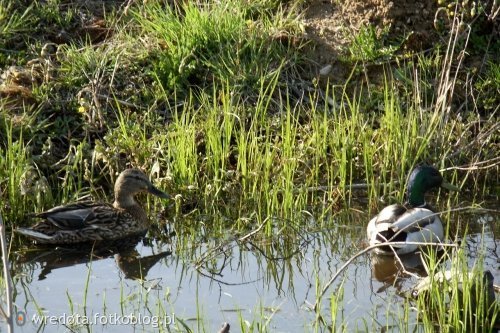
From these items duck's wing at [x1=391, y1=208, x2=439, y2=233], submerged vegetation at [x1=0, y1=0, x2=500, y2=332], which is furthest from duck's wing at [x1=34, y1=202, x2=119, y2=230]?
duck's wing at [x1=391, y1=208, x2=439, y2=233]

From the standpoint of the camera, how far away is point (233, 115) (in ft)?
27.8

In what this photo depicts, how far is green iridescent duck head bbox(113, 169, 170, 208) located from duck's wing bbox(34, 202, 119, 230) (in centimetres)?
15

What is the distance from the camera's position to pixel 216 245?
24.4 ft

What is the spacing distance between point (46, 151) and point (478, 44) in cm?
365

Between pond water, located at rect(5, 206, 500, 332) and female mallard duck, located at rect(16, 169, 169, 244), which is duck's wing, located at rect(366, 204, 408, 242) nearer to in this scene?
pond water, located at rect(5, 206, 500, 332)

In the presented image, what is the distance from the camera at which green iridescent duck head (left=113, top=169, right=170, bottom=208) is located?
26.2 ft

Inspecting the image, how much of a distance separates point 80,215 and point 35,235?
15.7 inches

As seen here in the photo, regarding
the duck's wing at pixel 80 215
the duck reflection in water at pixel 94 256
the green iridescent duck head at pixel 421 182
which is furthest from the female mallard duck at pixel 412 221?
the duck's wing at pixel 80 215

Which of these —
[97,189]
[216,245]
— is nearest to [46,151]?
[97,189]

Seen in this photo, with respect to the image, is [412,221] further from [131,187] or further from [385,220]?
[131,187]

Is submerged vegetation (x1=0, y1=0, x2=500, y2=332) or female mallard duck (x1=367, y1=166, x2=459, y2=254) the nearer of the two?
female mallard duck (x1=367, y1=166, x2=459, y2=254)

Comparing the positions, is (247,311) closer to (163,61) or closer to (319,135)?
(319,135)

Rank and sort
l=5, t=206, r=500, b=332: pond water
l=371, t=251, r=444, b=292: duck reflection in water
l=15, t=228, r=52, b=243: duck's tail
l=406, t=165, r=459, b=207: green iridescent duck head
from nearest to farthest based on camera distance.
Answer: l=5, t=206, r=500, b=332: pond water → l=371, t=251, r=444, b=292: duck reflection in water → l=15, t=228, r=52, b=243: duck's tail → l=406, t=165, r=459, b=207: green iridescent duck head

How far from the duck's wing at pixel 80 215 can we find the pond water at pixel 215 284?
0.19 meters
